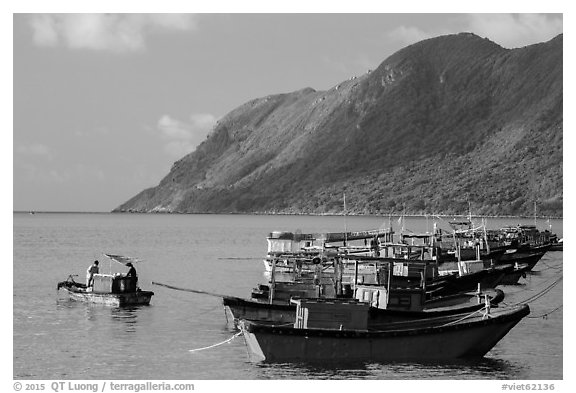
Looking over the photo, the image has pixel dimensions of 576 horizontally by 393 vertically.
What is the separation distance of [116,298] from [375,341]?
2667 centimetres

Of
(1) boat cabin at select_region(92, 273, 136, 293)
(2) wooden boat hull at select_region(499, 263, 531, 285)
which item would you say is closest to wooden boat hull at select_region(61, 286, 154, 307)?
(1) boat cabin at select_region(92, 273, 136, 293)

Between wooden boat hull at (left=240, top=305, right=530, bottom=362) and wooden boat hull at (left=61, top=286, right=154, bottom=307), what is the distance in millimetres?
22638

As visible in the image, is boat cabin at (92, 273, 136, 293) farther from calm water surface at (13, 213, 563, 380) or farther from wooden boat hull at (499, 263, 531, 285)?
wooden boat hull at (499, 263, 531, 285)

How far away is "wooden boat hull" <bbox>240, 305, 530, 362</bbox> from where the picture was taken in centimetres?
4094

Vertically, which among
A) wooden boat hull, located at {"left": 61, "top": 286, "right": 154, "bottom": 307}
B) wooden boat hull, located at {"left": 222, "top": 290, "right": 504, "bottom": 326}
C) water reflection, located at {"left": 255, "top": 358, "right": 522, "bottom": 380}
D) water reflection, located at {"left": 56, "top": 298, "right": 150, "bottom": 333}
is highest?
wooden boat hull, located at {"left": 222, "top": 290, "right": 504, "bottom": 326}

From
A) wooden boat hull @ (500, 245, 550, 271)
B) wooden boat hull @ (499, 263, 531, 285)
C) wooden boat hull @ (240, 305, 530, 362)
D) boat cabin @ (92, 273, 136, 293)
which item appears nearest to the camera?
wooden boat hull @ (240, 305, 530, 362)

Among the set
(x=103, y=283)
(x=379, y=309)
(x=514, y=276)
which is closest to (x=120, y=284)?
(x=103, y=283)

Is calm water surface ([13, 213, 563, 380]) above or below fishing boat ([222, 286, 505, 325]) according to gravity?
below

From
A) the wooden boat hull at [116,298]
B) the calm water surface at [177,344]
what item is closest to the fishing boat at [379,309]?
the calm water surface at [177,344]

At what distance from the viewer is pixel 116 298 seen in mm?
63688
